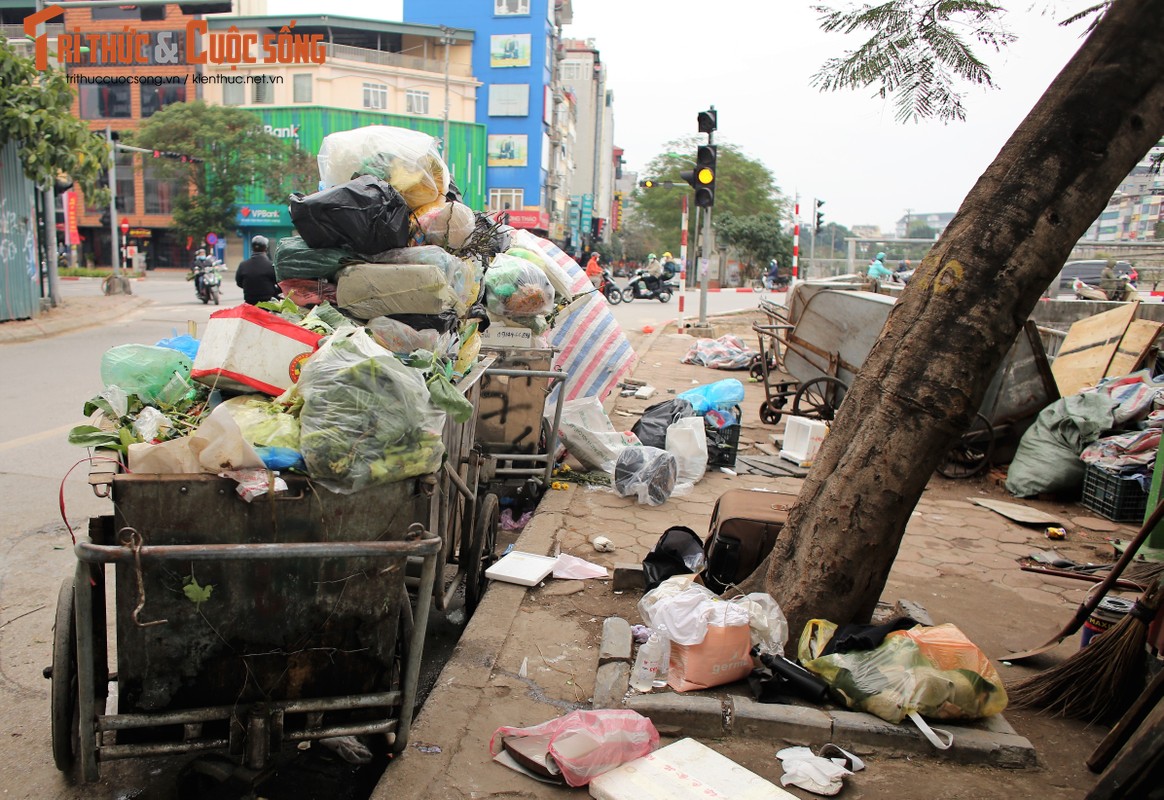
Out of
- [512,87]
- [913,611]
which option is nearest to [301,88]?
[512,87]

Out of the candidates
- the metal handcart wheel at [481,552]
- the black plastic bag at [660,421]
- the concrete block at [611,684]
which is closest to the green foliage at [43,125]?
the black plastic bag at [660,421]

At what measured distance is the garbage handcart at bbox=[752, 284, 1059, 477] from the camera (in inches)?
286

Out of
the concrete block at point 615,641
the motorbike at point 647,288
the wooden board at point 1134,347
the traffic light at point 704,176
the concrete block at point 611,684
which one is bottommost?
the concrete block at point 611,684

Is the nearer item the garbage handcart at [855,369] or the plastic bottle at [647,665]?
the plastic bottle at [647,665]

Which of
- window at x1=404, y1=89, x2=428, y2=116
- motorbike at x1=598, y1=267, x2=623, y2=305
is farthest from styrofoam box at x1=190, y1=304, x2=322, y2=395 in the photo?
window at x1=404, y1=89, x2=428, y2=116

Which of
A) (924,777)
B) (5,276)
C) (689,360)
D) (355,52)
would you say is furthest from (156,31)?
(924,777)

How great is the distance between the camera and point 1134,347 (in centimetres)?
796

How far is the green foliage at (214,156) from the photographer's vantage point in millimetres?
46000

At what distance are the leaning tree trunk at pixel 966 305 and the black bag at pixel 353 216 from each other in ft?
6.57

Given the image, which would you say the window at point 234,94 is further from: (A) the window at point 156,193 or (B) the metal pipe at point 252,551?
(B) the metal pipe at point 252,551

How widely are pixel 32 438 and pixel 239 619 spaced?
5.61 meters

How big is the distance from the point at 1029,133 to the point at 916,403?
104 cm

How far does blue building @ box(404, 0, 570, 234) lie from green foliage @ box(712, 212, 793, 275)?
1240cm

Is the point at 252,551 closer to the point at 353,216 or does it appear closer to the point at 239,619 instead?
the point at 239,619
